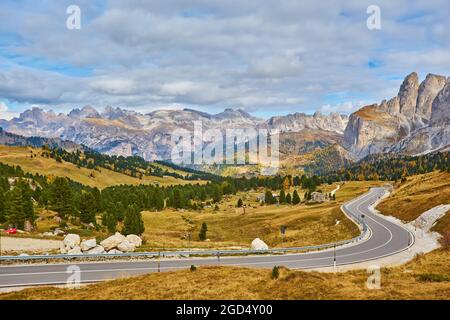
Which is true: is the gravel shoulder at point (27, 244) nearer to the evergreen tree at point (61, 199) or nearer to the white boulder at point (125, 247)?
the white boulder at point (125, 247)

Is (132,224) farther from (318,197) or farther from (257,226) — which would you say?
(318,197)

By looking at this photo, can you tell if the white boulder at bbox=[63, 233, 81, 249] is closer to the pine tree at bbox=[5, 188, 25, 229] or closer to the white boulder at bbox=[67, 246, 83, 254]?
the white boulder at bbox=[67, 246, 83, 254]

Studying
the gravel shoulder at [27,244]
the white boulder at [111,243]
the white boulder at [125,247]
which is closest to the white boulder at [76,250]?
the white boulder at [111,243]

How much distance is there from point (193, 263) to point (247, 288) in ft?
56.7

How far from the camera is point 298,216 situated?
122 metres

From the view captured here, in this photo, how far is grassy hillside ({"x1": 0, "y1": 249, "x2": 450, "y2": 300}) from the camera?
2364 centimetres

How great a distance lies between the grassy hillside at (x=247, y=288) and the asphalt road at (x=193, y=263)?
18.5 feet

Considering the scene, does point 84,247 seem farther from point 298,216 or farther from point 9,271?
point 298,216

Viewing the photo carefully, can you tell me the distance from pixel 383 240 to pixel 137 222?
194 ft

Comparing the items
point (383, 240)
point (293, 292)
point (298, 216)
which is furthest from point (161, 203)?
Answer: point (293, 292)

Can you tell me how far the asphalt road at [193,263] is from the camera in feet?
108

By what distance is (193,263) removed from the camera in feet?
138

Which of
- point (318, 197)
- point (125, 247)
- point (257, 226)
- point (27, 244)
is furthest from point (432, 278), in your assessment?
point (318, 197)
